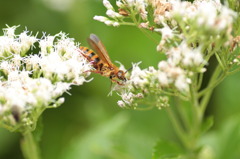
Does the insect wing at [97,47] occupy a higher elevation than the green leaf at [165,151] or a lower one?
higher

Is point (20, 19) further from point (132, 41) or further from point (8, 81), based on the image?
point (8, 81)

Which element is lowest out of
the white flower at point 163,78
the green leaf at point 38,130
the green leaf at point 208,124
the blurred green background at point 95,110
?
the green leaf at point 38,130

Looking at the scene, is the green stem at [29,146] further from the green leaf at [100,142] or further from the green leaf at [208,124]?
the green leaf at [208,124]

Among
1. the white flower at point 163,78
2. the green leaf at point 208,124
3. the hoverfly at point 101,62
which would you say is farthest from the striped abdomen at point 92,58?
the green leaf at point 208,124

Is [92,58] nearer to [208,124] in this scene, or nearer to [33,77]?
[33,77]

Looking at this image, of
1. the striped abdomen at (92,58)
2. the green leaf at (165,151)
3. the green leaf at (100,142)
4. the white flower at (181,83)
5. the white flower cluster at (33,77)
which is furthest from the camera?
the green leaf at (100,142)

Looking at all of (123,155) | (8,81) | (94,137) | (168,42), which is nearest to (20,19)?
(94,137)

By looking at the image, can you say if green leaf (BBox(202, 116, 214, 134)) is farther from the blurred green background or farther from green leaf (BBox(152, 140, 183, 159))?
the blurred green background
